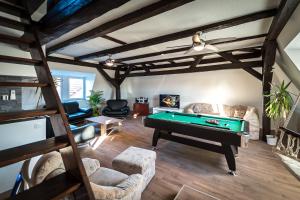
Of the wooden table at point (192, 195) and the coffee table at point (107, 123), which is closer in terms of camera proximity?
the wooden table at point (192, 195)

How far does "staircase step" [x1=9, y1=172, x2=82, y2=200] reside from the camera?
826mm

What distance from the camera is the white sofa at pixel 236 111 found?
14.2 feet

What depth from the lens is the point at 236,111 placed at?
16.3ft

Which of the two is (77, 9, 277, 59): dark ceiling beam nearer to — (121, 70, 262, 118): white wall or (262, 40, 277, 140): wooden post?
(262, 40, 277, 140): wooden post

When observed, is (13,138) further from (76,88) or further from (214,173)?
(76,88)

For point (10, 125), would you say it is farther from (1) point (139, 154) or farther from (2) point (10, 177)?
(1) point (139, 154)

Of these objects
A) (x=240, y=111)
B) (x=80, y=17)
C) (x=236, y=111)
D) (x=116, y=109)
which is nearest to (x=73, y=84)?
(x=116, y=109)

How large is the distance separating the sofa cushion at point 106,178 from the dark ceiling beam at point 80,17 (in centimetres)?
191

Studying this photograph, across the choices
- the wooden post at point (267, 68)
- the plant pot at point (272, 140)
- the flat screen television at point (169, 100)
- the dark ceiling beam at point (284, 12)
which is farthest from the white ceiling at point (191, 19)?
the flat screen television at point (169, 100)

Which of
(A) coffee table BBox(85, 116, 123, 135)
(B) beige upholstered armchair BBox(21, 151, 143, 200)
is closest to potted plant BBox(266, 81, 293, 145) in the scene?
(B) beige upholstered armchair BBox(21, 151, 143, 200)

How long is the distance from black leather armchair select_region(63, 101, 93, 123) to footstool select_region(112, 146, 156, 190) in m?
3.79

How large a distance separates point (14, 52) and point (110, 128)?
3066mm

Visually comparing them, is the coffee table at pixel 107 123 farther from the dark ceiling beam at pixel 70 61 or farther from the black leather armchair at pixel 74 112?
the dark ceiling beam at pixel 70 61

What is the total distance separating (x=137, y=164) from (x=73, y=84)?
19.1ft
